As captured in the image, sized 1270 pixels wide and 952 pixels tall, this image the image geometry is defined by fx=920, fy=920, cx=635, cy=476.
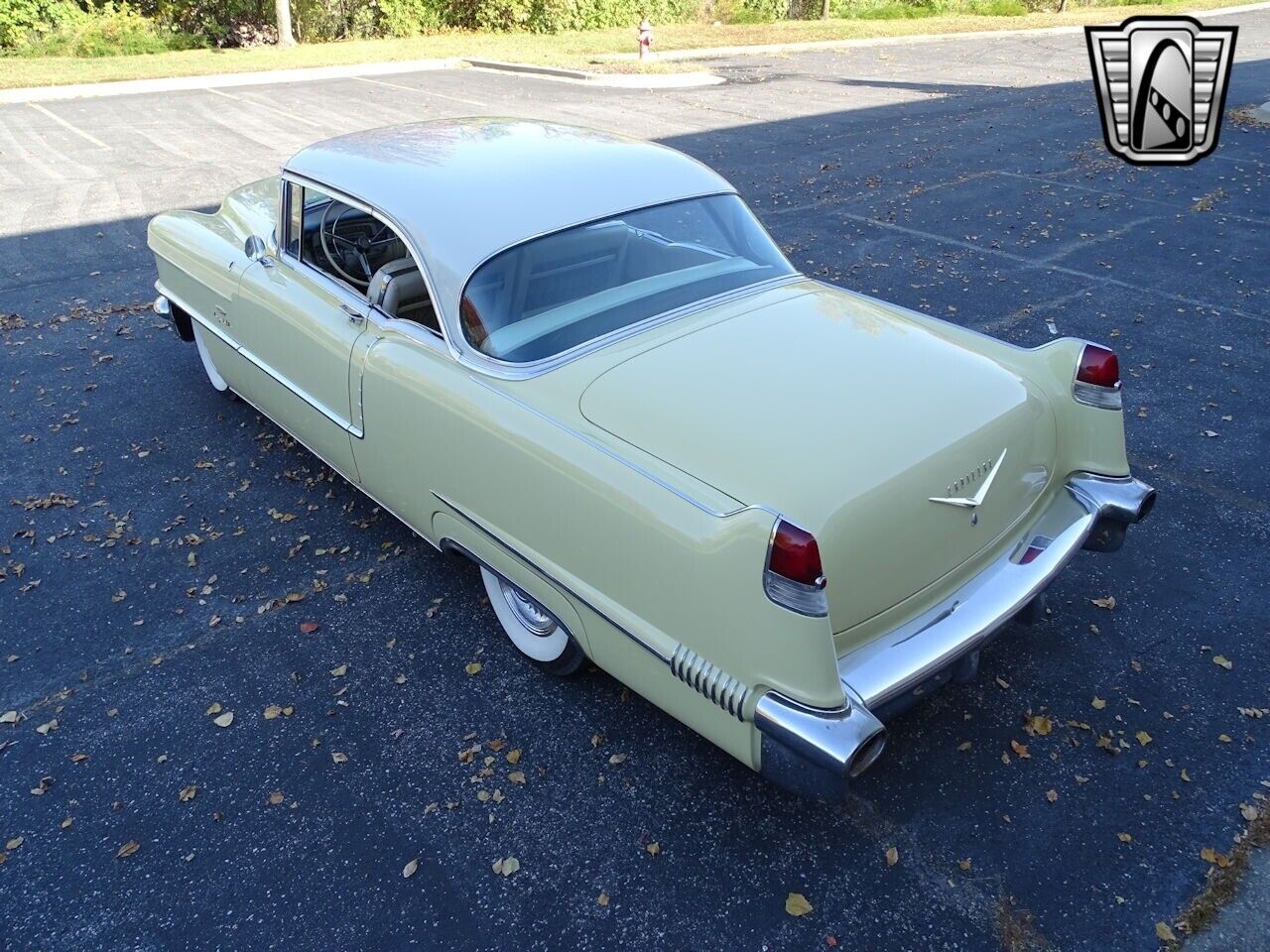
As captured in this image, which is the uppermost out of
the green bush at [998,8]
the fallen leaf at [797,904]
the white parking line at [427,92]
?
the green bush at [998,8]

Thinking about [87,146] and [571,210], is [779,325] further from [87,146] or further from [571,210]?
[87,146]

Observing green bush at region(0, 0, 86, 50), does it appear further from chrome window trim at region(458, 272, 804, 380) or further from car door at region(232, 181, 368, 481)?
chrome window trim at region(458, 272, 804, 380)

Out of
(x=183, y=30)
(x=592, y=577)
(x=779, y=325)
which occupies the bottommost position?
(x=592, y=577)

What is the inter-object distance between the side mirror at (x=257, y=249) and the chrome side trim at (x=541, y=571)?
184 centimetres

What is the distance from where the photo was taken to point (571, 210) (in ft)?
11.7

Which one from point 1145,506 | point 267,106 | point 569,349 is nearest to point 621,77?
point 267,106

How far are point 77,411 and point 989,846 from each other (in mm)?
5425

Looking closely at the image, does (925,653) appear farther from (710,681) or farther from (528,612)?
(528,612)

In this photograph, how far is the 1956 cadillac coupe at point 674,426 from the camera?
2498mm

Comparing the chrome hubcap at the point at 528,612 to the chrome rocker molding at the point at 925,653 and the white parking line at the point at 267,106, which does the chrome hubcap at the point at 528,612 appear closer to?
the chrome rocker molding at the point at 925,653

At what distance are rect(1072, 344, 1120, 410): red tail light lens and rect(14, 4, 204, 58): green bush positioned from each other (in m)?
24.5

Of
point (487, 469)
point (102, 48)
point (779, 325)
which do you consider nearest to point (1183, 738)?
point (779, 325)

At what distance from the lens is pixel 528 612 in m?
3.46

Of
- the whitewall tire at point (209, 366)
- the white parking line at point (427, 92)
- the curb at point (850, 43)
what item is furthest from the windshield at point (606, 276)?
the curb at point (850, 43)
